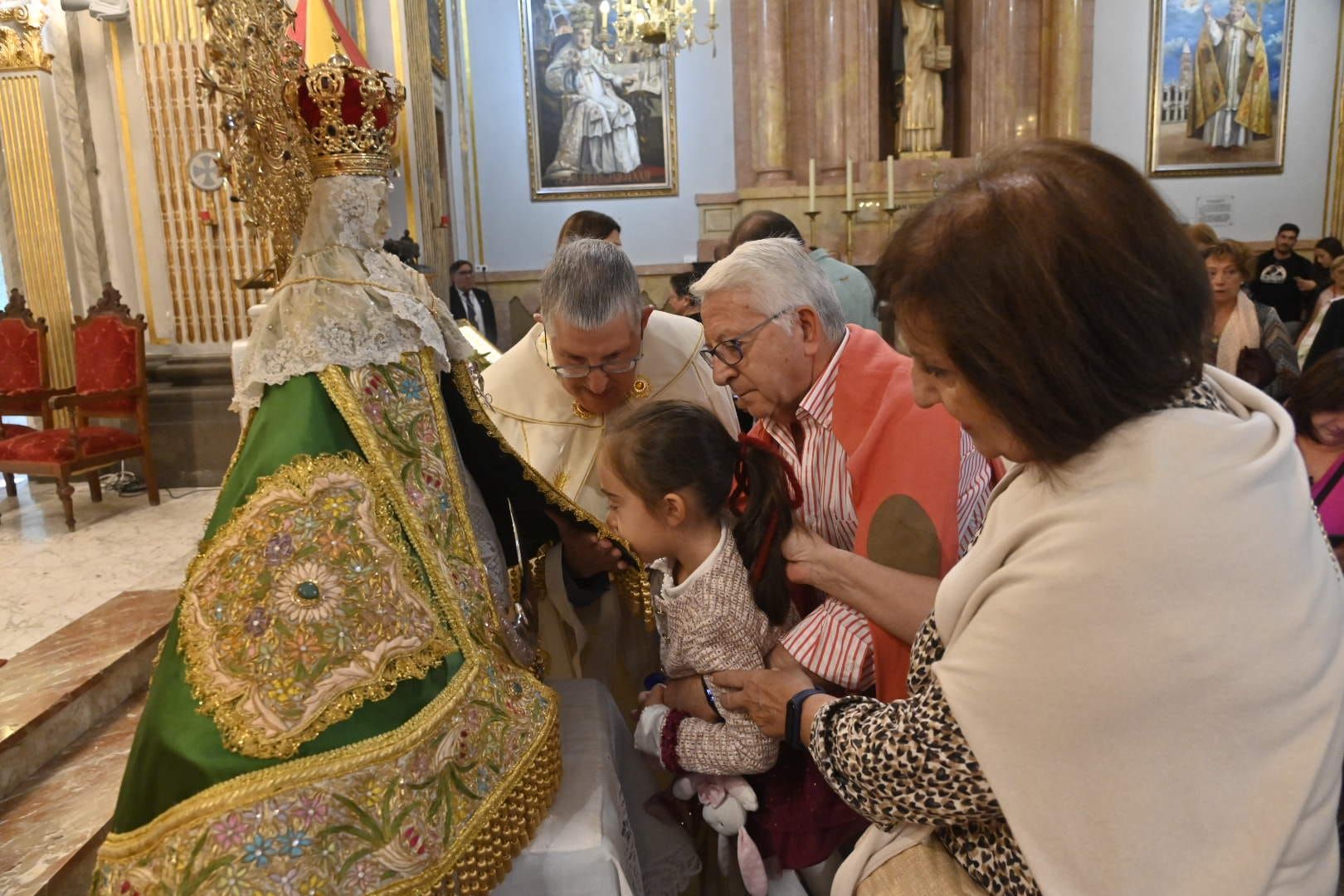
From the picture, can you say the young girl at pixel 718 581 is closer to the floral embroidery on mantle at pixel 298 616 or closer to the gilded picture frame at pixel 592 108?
the floral embroidery on mantle at pixel 298 616

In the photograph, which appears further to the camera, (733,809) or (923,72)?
(923,72)

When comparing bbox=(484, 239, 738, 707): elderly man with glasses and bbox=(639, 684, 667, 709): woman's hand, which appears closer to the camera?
bbox=(639, 684, 667, 709): woman's hand

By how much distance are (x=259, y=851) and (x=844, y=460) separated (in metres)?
1.32

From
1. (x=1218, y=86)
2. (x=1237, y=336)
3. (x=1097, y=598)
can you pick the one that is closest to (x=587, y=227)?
(x=1097, y=598)

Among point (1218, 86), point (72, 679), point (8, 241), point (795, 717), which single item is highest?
point (1218, 86)

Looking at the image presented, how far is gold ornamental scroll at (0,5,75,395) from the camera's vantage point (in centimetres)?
700

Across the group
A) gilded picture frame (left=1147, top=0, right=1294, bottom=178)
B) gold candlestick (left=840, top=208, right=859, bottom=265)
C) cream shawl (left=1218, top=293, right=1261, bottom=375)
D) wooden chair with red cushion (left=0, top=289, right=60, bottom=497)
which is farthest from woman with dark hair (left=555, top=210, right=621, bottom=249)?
gilded picture frame (left=1147, top=0, right=1294, bottom=178)

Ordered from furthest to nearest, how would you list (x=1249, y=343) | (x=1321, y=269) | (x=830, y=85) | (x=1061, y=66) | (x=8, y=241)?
1. (x=1061, y=66)
2. (x=830, y=85)
3. (x=1321, y=269)
4. (x=8, y=241)
5. (x=1249, y=343)

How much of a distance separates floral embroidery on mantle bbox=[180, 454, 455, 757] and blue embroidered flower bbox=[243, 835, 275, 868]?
0.33 ft

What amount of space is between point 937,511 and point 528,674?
0.83m

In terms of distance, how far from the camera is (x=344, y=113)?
1.54m

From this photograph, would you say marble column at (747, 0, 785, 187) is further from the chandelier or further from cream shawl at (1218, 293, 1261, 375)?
cream shawl at (1218, 293, 1261, 375)

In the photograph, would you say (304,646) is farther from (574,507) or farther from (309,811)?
(574,507)

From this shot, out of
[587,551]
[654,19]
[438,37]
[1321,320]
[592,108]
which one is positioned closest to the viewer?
[587,551]
